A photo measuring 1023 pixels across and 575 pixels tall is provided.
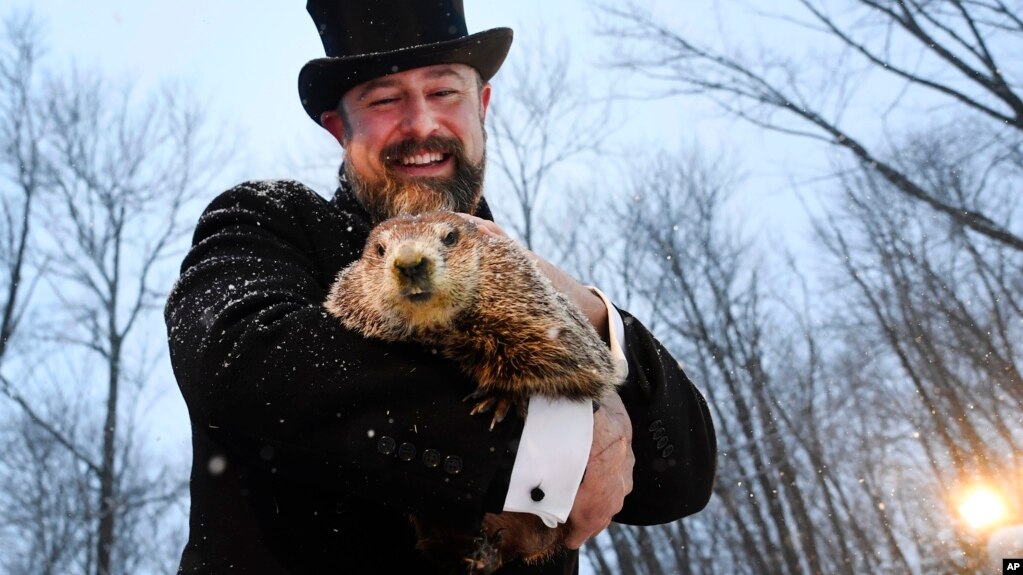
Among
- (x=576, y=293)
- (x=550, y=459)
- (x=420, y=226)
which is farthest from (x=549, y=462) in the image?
(x=420, y=226)

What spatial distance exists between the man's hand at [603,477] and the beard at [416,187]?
3.97 ft

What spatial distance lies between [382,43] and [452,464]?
2024 millimetres

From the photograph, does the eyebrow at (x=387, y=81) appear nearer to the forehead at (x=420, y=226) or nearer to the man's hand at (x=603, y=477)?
the forehead at (x=420, y=226)

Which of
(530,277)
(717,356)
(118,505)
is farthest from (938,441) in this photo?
(530,277)

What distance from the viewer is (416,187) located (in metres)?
2.90

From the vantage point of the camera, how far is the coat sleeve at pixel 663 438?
2254mm

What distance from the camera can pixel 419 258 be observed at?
7.21ft

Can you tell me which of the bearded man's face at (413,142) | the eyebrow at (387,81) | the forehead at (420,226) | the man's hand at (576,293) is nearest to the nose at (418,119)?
the bearded man's face at (413,142)

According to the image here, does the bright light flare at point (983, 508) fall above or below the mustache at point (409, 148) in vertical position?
below

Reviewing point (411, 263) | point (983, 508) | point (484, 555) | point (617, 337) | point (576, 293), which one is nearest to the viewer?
point (484, 555)

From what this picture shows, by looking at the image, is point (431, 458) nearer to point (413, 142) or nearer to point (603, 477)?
point (603, 477)

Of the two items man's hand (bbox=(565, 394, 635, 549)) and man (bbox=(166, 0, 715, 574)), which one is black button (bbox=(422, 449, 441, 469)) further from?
man's hand (bbox=(565, 394, 635, 549))

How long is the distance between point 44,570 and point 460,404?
2011cm

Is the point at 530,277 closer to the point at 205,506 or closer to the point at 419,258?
the point at 419,258
